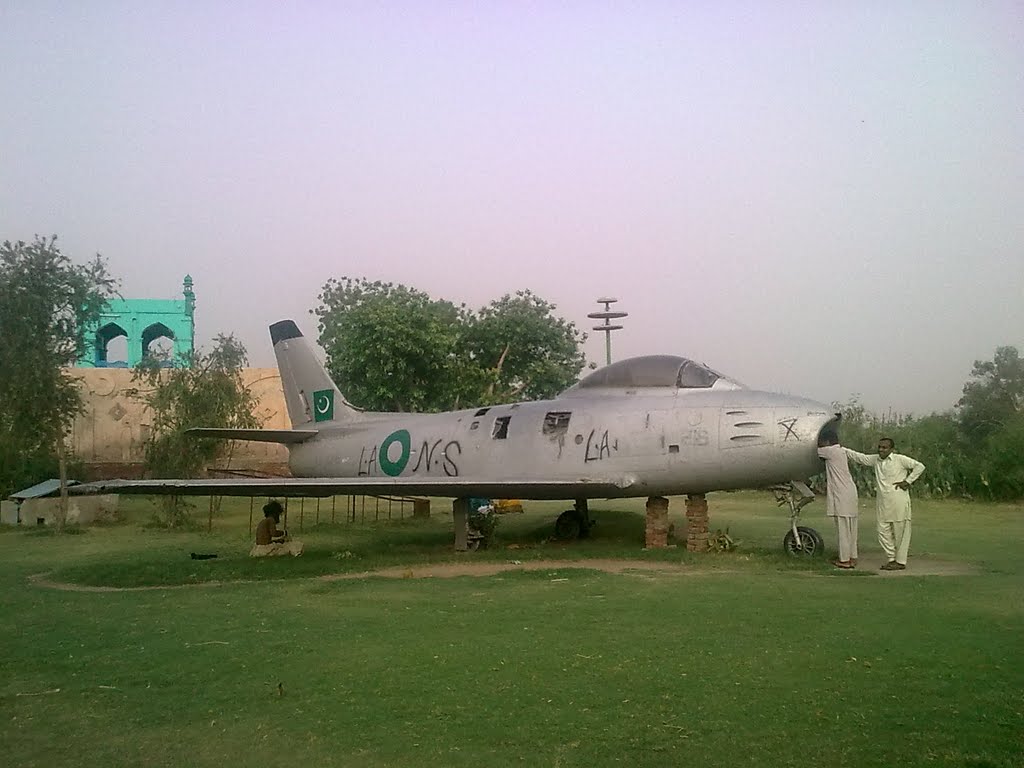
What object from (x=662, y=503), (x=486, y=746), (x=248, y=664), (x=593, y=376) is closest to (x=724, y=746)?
(x=486, y=746)

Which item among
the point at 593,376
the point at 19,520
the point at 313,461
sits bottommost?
the point at 19,520

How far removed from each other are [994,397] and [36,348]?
33.6 meters

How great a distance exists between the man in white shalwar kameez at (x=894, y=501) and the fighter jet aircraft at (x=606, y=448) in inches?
36.8

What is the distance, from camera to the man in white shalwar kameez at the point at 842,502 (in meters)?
12.0

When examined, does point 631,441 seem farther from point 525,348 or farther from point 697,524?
point 525,348

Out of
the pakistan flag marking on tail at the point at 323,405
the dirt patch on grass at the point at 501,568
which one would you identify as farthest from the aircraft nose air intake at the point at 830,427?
the pakistan flag marking on tail at the point at 323,405

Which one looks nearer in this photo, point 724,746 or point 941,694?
point 724,746

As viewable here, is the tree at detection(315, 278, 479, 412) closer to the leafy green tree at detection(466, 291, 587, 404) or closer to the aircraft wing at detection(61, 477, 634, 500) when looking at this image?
the leafy green tree at detection(466, 291, 587, 404)

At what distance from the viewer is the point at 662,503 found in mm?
14703

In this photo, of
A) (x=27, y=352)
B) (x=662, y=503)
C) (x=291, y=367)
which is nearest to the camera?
(x=662, y=503)

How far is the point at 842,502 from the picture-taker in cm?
1208

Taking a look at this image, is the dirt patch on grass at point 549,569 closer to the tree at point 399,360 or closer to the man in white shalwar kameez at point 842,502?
the man in white shalwar kameez at point 842,502

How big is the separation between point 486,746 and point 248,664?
277cm

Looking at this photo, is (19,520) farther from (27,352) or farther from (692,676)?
(692,676)
